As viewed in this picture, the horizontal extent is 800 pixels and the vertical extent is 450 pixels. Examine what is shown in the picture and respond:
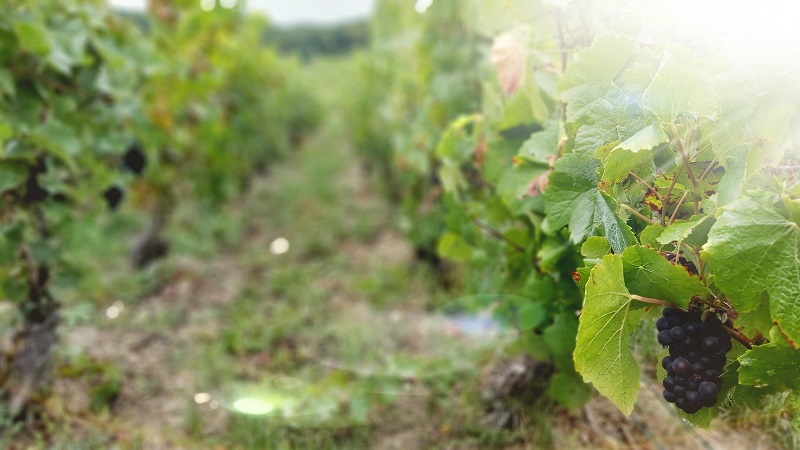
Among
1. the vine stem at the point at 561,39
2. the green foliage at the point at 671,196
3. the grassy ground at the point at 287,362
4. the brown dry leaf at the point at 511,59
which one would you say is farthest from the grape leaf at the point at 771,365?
the brown dry leaf at the point at 511,59

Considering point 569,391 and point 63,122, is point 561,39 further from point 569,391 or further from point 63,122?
point 63,122

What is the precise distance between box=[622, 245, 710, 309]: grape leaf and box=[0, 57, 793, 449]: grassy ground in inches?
32.4

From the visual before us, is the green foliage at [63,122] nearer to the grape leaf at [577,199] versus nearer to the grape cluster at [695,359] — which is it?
the grape leaf at [577,199]

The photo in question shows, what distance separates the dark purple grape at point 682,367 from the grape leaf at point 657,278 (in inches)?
3.7

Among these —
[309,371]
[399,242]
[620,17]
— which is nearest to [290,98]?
[399,242]

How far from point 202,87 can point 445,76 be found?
2.21 meters

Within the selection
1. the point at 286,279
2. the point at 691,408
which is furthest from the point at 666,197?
the point at 286,279

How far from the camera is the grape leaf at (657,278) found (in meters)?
0.96

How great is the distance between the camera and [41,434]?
2506 mm

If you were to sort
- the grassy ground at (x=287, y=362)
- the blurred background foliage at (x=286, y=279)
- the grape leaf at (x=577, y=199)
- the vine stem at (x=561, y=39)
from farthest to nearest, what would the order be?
→ the grassy ground at (x=287, y=362)
the blurred background foliage at (x=286, y=279)
the vine stem at (x=561, y=39)
the grape leaf at (x=577, y=199)

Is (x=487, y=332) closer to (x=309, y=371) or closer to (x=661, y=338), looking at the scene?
(x=309, y=371)

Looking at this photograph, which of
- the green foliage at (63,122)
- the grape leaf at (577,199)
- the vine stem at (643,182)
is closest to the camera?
the vine stem at (643,182)

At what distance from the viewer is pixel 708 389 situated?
982 mm

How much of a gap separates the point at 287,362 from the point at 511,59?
2.34 metres
